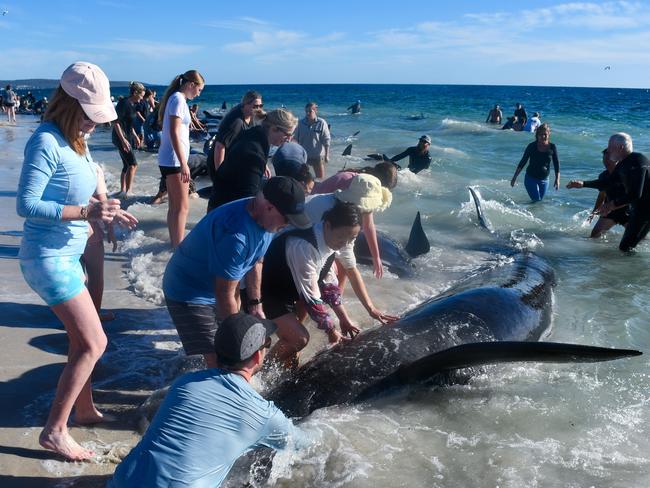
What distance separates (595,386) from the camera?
491cm

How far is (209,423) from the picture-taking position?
2.45 metres

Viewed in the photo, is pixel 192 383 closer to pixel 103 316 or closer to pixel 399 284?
pixel 103 316

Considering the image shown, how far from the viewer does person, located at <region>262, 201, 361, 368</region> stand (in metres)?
4.00

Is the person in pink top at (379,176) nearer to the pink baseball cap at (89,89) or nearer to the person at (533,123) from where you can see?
the pink baseball cap at (89,89)

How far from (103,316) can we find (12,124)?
79.3 feet

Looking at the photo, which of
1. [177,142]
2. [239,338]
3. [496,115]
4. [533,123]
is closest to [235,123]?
[177,142]

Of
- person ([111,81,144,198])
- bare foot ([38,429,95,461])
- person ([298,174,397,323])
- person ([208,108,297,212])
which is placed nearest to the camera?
bare foot ([38,429,95,461])

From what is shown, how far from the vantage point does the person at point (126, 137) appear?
9719 millimetres

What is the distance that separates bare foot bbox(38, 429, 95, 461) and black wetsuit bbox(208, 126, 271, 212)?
8.16ft

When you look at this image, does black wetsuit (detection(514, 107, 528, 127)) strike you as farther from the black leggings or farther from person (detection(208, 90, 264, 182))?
person (detection(208, 90, 264, 182))

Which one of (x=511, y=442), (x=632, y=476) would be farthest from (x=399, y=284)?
(x=632, y=476)

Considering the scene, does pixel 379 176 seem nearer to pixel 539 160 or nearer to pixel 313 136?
pixel 313 136

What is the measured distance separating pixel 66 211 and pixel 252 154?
7.87 feet

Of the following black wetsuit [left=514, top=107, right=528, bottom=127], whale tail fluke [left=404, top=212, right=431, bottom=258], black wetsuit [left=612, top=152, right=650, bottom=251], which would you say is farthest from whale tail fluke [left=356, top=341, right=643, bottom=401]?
black wetsuit [left=514, top=107, right=528, bottom=127]
